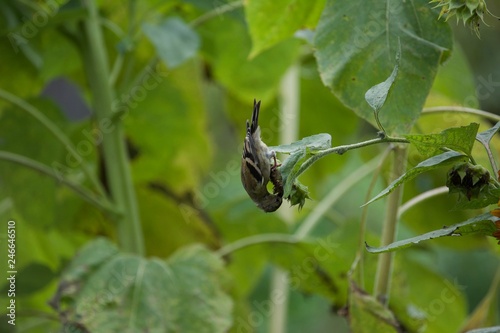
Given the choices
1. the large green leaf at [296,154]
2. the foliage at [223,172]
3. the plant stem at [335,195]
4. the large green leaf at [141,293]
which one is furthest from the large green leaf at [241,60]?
the large green leaf at [296,154]

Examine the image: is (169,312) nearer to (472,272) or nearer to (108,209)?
(108,209)

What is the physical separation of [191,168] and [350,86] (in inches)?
21.7

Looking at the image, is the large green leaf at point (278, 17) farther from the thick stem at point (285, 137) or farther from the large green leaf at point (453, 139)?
the thick stem at point (285, 137)

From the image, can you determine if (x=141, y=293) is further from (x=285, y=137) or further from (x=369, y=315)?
(x=285, y=137)

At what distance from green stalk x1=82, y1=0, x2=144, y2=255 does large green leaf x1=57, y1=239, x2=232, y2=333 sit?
0.07m

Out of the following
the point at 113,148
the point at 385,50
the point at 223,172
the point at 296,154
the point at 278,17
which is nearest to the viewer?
the point at 296,154

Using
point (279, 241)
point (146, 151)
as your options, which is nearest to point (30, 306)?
point (146, 151)

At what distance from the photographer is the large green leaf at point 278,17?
56 centimetres

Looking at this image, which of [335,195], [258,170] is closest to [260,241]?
[335,195]

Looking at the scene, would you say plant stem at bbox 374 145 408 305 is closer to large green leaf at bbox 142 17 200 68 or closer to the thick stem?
large green leaf at bbox 142 17 200 68

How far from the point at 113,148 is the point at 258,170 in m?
0.45

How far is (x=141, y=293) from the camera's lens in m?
0.69

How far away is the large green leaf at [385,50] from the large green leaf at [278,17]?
0.08m

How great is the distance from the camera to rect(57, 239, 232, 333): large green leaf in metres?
0.67
